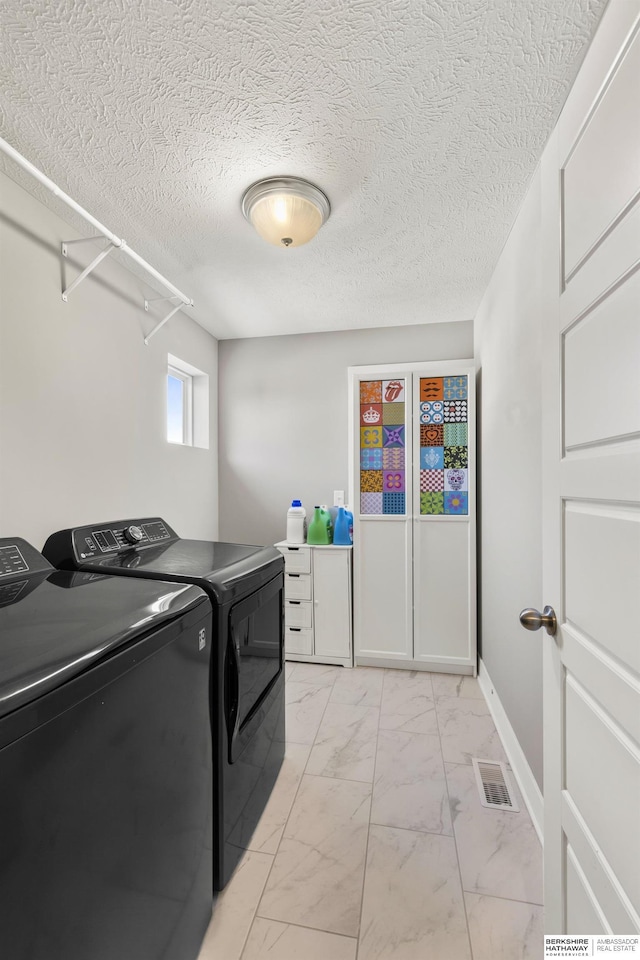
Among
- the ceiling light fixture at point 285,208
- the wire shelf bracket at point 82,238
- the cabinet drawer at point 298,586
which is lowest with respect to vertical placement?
the cabinet drawer at point 298,586

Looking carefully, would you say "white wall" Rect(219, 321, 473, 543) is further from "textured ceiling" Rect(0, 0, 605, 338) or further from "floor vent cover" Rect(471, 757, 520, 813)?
"floor vent cover" Rect(471, 757, 520, 813)

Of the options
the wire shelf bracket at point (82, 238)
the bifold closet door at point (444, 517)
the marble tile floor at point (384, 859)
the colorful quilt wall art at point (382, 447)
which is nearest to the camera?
the marble tile floor at point (384, 859)

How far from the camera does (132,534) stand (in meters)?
1.93

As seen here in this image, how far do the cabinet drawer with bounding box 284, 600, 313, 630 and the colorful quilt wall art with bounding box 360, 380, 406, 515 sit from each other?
2.55ft

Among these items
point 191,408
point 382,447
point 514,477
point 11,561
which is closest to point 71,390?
point 11,561

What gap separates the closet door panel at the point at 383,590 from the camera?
9.30 feet

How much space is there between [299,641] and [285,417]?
1720mm

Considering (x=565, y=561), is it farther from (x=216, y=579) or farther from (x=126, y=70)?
(x=126, y=70)

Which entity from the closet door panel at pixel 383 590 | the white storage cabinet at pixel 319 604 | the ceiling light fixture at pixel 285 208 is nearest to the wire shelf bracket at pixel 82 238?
the ceiling light fixture at pixel 285 208

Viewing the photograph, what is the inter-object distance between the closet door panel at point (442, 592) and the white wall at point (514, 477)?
0.43ft

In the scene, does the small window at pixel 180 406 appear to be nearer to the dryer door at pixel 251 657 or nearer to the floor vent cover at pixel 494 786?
the dryer door at pixel 251 657

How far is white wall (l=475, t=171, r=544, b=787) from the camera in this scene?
1634 millimetres

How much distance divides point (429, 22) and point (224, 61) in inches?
21.3

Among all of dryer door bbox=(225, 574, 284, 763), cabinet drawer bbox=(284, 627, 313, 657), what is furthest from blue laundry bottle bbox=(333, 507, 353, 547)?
dryer door bbox=(225, 574, 284, 763)
